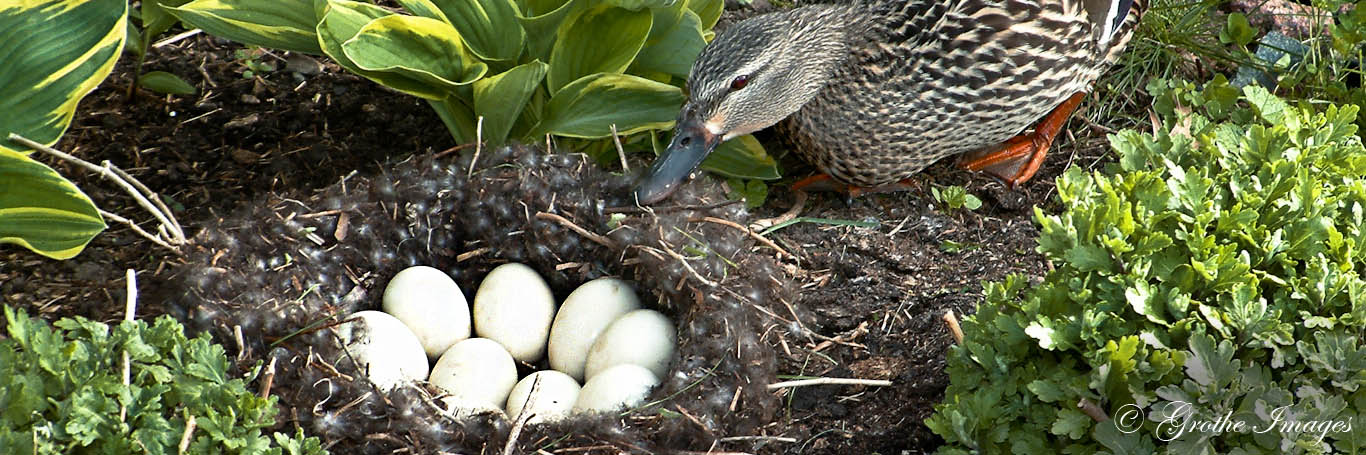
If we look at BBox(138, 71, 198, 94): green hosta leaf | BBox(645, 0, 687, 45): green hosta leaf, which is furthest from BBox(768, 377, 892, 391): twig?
BBox(138, 71, 198, 94): green hosta leaf

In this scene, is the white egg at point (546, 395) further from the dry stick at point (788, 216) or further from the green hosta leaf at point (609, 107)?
the dry stick at point (788, 216)

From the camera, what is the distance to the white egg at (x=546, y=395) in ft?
7.97

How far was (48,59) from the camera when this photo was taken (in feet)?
8.57

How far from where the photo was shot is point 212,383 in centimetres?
195

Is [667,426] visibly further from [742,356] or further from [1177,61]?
[1177,61]

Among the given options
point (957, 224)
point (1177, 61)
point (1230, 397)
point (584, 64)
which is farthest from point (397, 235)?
point (1177, 61)

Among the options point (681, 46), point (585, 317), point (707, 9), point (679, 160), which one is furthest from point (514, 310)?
point (707, 9)

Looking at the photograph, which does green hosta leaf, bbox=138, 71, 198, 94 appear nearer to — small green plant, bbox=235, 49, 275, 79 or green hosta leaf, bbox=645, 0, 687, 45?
small green plant, bbox=235, 49, 275, 79

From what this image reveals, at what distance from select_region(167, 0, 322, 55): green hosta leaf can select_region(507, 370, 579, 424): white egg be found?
1.05m

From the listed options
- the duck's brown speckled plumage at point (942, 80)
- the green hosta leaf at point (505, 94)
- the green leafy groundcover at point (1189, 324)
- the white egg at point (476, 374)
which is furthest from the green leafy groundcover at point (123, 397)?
the duck's brown speckled plumage at point (942, 80)

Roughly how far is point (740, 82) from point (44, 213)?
5.12ft

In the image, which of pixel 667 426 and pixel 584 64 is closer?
pixel 667 426

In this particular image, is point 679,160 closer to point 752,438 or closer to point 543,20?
point 543,20

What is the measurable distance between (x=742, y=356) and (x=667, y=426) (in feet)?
0.72
